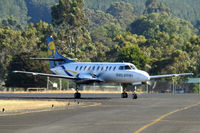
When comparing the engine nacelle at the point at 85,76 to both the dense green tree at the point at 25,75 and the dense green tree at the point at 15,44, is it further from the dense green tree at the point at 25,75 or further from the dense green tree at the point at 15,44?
the dense green tree at the point at 15,44

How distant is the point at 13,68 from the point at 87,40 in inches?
2215

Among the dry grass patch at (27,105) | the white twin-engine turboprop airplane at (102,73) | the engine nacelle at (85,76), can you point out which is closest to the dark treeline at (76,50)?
the white twin-engine turboprop airplane at (102,73)

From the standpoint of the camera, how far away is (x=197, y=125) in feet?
79.4

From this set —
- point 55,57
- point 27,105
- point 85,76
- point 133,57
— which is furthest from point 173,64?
point 27,105

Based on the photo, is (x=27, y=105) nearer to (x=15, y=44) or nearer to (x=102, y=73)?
(x=102, y=73)

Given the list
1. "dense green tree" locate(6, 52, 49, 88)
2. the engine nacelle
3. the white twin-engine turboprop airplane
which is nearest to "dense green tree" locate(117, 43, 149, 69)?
"dense green tree" locate(6, 52, 49, 88)

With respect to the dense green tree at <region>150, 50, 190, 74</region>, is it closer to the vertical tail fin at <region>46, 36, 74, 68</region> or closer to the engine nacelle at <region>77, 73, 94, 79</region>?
the vertical tail fin at <region>46, 36, 74, 68</region>

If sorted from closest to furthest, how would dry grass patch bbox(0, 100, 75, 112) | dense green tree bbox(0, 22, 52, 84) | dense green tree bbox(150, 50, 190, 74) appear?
dry grass patch bbox(0, 100, 75, 112) → dense green tree bbox(150, 50, 190, 74) → dense green tree bbox(0, 22, 52, 84)

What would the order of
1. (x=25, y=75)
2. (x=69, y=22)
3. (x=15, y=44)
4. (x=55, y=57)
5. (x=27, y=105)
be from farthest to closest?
(x=69, y=22) → (x=15, y=44) → (x=25, y=75) → (x=55, y=57) → (x=27, y=105)

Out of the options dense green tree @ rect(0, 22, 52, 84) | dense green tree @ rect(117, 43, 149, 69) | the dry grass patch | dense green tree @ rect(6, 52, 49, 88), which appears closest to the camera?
the dry grass patch

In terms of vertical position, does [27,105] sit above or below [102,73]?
below

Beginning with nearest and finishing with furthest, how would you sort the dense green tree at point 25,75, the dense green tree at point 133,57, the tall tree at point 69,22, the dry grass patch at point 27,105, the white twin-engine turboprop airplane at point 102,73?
the dry grass patch at point 27,105 < the white twin-engine turboprop airplane at point 102,73 < the dense green tree at point 25,75 < the dense green tree at point 133,57 < the tall tree at point 69,22

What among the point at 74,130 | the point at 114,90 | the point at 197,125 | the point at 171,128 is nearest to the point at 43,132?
the point at 74,130

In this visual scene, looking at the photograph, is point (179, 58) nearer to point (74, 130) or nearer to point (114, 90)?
point (114, 90)
